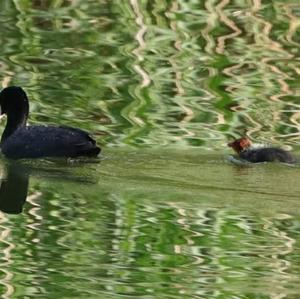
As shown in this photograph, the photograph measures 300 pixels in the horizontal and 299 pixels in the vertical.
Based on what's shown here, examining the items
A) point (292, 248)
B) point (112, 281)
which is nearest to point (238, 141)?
point (292, 248)

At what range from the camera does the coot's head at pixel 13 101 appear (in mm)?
12016

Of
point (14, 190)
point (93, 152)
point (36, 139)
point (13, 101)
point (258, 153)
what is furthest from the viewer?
point (13, 101)

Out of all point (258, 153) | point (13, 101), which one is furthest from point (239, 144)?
point (13, 101)

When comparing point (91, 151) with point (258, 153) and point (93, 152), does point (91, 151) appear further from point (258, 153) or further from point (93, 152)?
A: point (258, 153)

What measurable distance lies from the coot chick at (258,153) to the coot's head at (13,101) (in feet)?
5.62

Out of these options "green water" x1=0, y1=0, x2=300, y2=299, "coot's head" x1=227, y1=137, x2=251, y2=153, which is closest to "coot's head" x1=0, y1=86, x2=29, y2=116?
"green water" x1=0, y1=0, x2=300, y2=299

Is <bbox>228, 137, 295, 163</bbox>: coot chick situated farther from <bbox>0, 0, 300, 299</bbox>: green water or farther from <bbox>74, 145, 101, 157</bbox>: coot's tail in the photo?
<bbox>74, 145, 101, 157</bbox>: coot's tail

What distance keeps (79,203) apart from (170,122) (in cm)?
226

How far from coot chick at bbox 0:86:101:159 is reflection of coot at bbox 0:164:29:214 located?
21 cm

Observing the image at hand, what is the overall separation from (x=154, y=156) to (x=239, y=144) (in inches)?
24.6

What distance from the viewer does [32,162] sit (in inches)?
450

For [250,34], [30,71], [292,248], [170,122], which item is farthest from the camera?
[250,34]

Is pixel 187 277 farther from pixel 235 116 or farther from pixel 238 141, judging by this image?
pixel 235 116

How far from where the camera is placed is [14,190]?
34.4 ft
